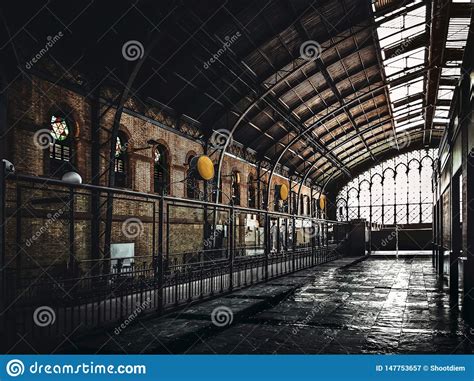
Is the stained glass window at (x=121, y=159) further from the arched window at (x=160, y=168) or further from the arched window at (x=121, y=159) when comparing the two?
the arched window at (x=160, y=168)

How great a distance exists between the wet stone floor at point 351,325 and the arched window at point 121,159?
7.21 m

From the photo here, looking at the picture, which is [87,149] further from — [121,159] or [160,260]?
[160,260]

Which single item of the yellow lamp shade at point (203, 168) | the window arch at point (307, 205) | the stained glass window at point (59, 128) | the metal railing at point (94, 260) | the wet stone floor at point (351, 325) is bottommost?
the wet stone floor at point (351, 325)

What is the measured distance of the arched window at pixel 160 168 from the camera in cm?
1630

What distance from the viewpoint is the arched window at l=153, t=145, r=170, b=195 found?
53.5 feet

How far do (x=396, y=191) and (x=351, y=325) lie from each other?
36.1m

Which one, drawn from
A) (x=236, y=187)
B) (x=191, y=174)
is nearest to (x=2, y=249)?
(x=191, y=174)

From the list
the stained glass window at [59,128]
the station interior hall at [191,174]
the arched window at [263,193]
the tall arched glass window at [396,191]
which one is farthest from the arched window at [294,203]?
the stained glass window at [59,128]

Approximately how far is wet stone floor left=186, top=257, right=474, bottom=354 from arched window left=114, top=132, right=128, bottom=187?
7213mm

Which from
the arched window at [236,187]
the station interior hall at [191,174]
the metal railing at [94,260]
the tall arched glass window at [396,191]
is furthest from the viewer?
the tall arched glass window at [396,191]

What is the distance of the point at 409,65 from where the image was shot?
2281 centimetres

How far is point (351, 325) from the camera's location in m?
7.60

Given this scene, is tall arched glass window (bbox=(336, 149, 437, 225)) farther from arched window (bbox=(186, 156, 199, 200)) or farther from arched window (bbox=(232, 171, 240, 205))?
arched window (bbox=(186, 156, 199, 200))

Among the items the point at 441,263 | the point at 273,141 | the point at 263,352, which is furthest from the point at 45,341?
the point at 273,141
